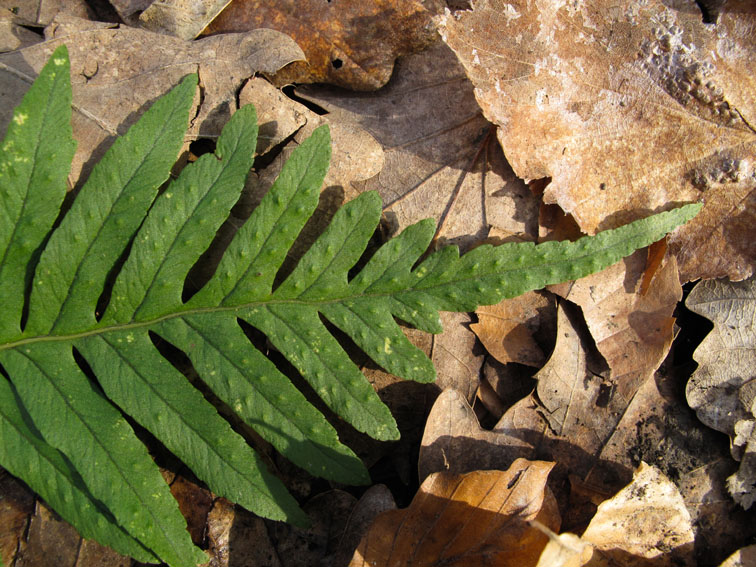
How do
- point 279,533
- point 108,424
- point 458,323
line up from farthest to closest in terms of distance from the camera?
point 458,323, point 279,533, point 108,424

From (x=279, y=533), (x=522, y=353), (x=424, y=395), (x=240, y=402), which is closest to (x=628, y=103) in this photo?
(x=522, y=353)

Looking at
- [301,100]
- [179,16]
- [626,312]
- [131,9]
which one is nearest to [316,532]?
[626,312]

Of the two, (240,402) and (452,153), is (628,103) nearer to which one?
(452,153)

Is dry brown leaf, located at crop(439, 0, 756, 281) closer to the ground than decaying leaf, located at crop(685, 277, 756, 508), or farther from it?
farther from it

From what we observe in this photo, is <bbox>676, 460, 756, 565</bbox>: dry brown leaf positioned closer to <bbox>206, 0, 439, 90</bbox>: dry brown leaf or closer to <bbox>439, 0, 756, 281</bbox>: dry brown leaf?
<bbox>439, 0, 756, 281</bbox>: dry brown leaf

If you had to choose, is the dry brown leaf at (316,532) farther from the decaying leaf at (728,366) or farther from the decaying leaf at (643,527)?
the decaying leaf at (728,366)

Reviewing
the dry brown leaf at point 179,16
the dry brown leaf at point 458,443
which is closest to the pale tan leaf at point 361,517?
the dry brown leaf at point 458,443

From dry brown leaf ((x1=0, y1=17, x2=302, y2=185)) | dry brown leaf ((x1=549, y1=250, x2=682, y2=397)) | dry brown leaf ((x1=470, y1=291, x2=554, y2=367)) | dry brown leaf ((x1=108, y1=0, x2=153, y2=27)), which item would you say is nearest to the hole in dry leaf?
dry brown leaf ((x1=0, y1=17, x2=302, y2=185))
